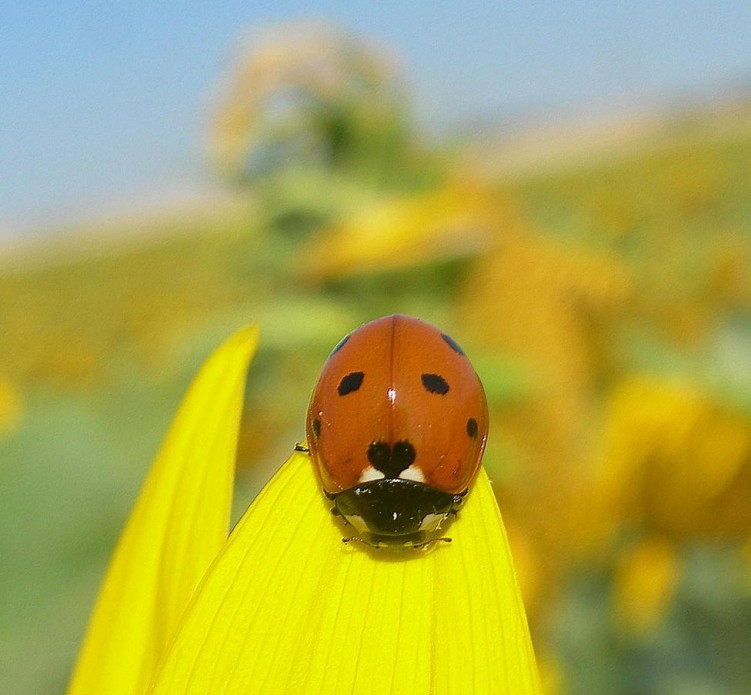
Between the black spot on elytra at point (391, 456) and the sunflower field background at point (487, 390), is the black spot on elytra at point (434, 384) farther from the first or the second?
the sunflower field background at point (487, 390)

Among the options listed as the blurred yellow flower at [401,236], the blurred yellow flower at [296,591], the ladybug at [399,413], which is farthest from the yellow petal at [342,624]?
the blurred yellow flower at [401,236]

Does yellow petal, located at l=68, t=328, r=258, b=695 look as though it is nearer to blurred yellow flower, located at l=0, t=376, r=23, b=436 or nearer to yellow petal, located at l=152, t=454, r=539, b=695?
yellow petal, located at l=152, t=454, r=539, b=695

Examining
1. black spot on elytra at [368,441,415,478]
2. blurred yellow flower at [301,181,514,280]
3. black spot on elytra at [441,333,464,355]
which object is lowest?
black spot on elytra at [368,441,415,478]

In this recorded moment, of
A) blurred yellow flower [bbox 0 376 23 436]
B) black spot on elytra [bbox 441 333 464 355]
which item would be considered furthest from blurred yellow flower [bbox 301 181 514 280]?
black spot on elytra [bbox 441 333 464 355]

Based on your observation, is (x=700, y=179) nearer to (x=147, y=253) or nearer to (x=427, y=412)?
(x=147, y=253)

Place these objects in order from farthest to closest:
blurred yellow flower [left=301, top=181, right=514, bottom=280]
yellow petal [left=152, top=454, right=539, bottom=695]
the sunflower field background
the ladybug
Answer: blurred yellow flower [left=301, top=181, right=514, bottom=280]
the sunflower field background
the ladybug
yellow petal [left=152, top=454, right=539, bottom=695]

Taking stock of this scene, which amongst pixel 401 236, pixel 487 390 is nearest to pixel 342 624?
pixel 487 390
